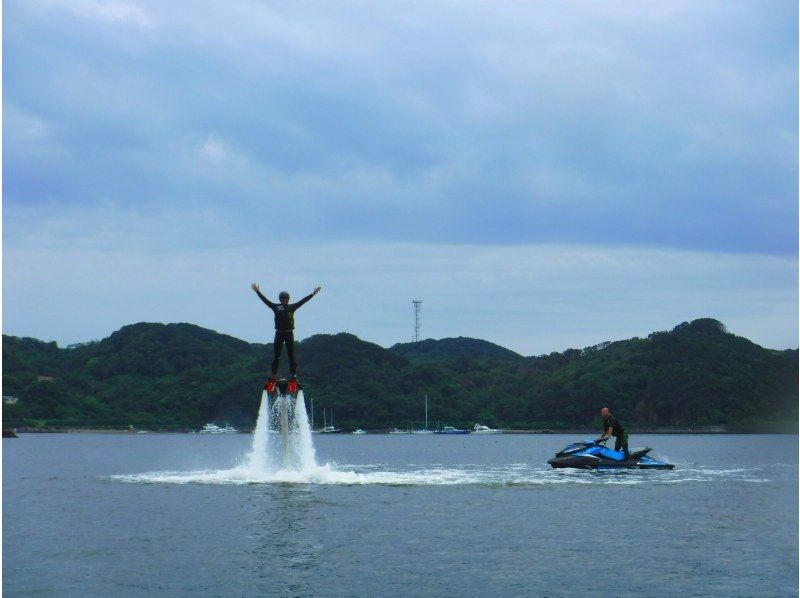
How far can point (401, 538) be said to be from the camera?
29688mm

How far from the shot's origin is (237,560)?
2605 centimetres

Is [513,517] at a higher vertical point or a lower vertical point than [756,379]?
lower

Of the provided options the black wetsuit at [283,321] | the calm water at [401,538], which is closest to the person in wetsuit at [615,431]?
the calm water at [401,538]

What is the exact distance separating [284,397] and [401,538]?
463 inches

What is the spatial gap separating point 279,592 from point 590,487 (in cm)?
2564

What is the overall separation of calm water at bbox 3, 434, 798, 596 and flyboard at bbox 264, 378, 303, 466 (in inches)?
90.7

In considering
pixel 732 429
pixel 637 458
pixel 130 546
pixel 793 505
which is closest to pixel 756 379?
pixel 732 429

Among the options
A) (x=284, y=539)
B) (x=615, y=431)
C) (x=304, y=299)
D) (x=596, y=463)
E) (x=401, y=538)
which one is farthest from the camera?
(x=596, y=463)

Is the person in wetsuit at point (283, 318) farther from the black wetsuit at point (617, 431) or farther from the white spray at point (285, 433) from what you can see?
the black wetsuit at point (617, 431)

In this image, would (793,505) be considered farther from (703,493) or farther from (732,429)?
(732,429)

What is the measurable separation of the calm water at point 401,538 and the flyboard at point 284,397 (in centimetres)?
230

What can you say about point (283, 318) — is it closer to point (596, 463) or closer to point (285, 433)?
point (285, 433)

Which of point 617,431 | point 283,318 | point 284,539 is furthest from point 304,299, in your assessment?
point 617,431

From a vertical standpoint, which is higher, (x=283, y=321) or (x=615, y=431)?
(x=283, y=321)
